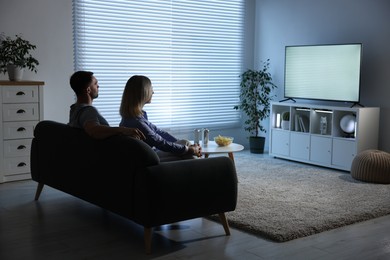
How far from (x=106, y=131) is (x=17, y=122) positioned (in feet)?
7.16

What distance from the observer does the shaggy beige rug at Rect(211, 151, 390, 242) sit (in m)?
3.85

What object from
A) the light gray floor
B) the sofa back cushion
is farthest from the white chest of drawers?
the light gray floor

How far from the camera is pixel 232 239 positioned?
141 inches

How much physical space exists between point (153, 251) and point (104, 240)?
400 millimetres

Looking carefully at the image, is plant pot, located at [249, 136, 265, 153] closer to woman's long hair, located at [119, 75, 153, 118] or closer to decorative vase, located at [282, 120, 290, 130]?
decorative vase, located at [282, 120, 290, 130]

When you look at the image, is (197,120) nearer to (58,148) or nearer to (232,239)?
(58,148)

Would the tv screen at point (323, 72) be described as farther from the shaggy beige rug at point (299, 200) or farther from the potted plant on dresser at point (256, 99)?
the shaggy beige rug at point (299, 200)

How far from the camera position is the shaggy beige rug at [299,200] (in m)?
3.85

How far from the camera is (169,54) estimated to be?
694 centimetres

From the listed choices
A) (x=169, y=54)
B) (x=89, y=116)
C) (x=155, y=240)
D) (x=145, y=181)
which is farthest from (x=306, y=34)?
(x=145, y=181)

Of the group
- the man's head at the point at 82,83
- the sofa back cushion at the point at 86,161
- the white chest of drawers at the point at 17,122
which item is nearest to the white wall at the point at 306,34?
the white chest of drawers at the point at 17,122

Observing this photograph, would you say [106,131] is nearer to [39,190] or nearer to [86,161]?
[86,161]

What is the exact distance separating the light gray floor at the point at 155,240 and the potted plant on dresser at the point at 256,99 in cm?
325

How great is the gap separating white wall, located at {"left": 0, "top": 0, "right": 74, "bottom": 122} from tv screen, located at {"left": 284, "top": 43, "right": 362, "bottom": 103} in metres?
2.81
